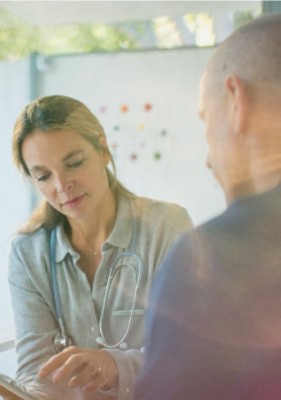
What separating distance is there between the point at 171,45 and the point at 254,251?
334mm

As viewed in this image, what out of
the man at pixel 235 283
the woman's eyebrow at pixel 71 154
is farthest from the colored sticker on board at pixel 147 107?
the man at pixel 235 283

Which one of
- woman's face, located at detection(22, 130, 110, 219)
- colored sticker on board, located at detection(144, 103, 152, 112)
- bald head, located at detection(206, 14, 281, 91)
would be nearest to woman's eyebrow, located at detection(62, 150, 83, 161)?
woman's face, located at detection(22, 130, 110, 219)

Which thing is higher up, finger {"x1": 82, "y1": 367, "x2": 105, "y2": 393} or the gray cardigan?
the gray cardigan

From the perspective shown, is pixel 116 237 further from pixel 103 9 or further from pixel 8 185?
pixel 103 9

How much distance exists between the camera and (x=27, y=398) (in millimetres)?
753

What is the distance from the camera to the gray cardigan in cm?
73

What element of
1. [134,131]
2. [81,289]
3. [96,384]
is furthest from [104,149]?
[96,384]

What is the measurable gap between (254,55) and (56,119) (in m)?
0.27

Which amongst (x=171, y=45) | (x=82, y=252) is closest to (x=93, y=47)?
(x=171, y=45)

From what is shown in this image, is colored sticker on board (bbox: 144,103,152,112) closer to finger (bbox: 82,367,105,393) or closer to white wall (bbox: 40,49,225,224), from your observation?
white wall (bbox: 40,49,225,224)

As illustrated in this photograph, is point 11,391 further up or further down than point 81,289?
further down

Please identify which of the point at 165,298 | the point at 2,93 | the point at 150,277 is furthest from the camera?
the point at 2,93

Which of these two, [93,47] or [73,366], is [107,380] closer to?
[73,366]

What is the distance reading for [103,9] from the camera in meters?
0.81
